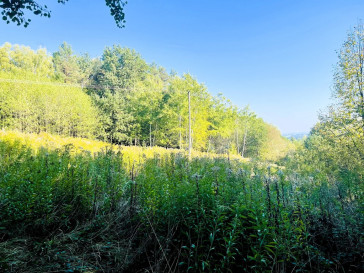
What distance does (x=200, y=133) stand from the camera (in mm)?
22359

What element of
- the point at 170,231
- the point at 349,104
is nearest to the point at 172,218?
the point at 170,231

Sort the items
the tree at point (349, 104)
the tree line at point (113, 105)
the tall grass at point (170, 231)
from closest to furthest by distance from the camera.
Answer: the tall grass at point (170, 231) < the tree at point (349, 104) < the tree line at point (113, 105)

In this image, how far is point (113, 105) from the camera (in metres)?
31.9

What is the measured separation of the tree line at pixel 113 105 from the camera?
68.6ft

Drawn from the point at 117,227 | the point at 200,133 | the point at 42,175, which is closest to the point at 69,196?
the point at 42,175

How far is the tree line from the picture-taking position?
20.9 metres

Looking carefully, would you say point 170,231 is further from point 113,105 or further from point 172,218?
point 113,105

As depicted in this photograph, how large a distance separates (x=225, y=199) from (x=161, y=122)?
2391cm

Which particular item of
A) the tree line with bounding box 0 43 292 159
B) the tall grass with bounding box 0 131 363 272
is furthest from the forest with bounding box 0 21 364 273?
A: the tree line with bounding box 0 43 292 159

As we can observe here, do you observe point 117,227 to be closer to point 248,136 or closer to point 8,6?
point 8,6

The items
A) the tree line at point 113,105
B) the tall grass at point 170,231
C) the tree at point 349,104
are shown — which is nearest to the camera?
the tall grass at point 170,231

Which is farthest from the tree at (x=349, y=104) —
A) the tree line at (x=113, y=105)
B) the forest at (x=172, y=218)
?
the tree line at (x=113, y=105)

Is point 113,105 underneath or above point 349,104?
above

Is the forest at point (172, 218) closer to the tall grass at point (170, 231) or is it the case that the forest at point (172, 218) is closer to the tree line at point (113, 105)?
the tall grass at point (170, 231)
